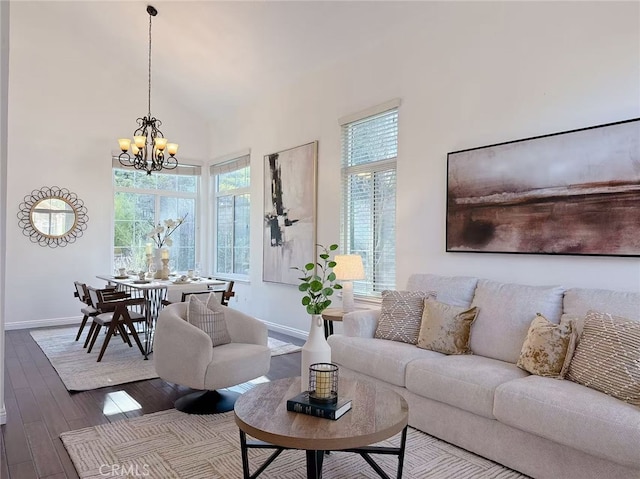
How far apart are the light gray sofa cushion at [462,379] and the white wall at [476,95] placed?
92 cm

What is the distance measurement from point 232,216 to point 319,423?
19.1 ft

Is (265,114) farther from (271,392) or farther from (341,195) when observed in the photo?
(271,392)

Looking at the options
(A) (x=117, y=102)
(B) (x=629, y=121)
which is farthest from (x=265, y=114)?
(B) (x=629, y=121)

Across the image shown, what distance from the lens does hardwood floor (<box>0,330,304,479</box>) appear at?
2479 mm

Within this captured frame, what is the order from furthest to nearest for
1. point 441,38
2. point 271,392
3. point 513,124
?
point 441,38 < point 513,124 < point 271,392

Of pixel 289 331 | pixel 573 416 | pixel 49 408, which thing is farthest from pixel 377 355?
pixel 289 331

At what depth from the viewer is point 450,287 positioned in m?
3.57

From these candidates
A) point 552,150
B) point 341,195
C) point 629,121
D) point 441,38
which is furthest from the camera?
point 341,195

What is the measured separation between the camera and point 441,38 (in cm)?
404

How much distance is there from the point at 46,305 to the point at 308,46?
5.14m

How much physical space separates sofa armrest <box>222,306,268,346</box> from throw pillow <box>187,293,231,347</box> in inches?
4.1

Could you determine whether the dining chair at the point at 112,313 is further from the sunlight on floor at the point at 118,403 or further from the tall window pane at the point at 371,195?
the tall window pane at the point at 371,195

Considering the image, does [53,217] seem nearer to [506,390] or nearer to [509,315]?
[509,315]

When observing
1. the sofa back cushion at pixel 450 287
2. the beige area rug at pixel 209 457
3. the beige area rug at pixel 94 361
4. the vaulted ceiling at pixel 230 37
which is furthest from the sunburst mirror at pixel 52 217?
the sofa back cushion at pixel 450 287
